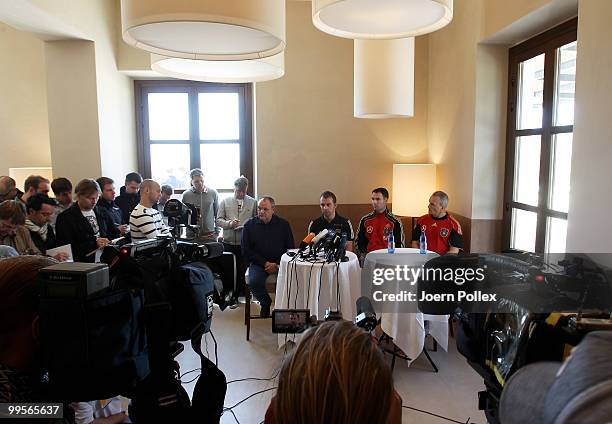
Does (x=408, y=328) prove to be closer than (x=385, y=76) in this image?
Yes

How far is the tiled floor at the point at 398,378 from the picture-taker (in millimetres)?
2939

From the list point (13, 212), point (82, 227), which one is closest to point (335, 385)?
point (13, 212)

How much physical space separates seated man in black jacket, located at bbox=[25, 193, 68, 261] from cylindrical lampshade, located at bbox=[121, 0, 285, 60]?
207 cm

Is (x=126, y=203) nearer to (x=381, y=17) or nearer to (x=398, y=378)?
(x=398, y=378)

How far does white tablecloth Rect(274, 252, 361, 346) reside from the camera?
3629mm

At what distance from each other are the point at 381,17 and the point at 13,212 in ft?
7.92

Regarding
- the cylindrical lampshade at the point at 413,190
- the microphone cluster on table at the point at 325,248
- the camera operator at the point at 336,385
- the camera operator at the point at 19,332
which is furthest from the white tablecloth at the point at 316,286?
the camera operator at the point at 336,385

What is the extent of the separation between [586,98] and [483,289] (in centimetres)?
192

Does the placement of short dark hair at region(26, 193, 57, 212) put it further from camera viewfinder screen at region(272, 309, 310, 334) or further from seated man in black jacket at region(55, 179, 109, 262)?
camera viewfinder screen at region(272, 309, 310, 334)

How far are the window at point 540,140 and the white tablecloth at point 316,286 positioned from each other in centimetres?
167

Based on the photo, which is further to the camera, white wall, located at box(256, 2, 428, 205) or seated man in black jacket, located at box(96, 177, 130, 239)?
white wall, located at box(256, 2, 428, 205)

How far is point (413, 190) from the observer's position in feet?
17.1

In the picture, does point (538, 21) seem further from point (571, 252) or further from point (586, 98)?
point (571, 252)

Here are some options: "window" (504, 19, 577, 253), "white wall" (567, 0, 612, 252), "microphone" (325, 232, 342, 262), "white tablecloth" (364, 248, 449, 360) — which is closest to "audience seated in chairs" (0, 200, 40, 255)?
"microphone" (325, 232, 342, 262)
